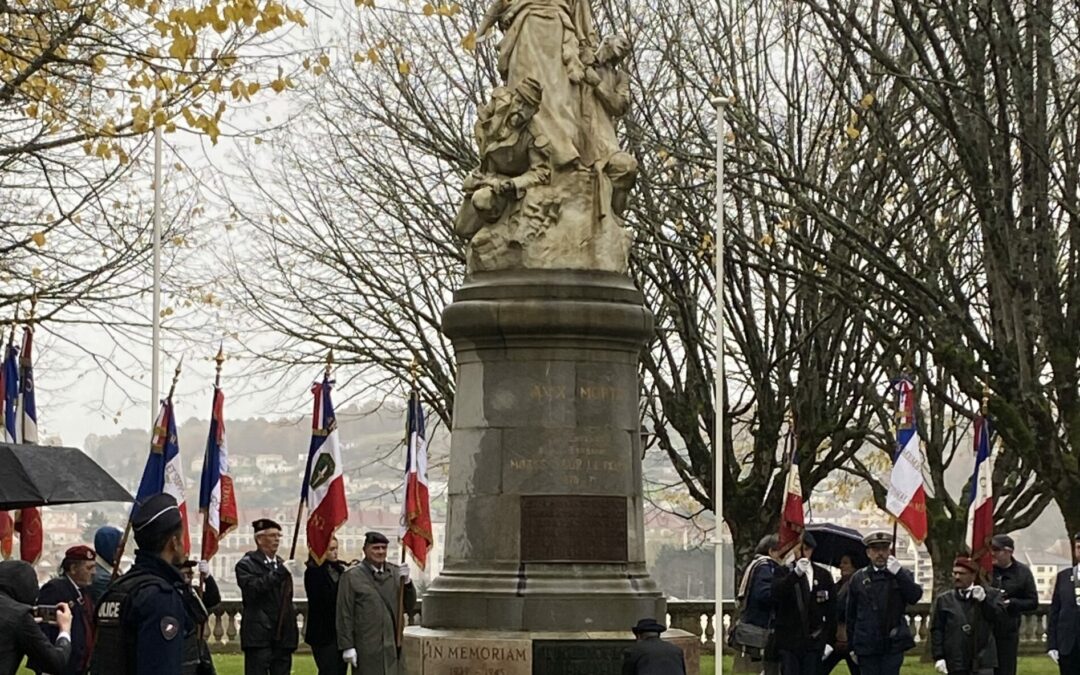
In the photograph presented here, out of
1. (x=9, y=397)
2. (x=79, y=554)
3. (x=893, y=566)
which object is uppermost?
(x=9, y=397)

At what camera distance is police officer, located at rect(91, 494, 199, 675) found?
1002 centimetres

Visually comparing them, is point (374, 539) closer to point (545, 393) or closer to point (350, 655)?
point (350, 655)

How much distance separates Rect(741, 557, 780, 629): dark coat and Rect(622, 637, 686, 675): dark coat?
4761 millimetres

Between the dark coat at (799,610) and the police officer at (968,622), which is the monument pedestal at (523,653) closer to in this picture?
the dark coat at (799,610)

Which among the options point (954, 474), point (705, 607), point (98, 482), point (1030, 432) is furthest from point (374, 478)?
point (98, 482)

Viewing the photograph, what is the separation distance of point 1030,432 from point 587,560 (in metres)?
5.50

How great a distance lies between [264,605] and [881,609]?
5.63m

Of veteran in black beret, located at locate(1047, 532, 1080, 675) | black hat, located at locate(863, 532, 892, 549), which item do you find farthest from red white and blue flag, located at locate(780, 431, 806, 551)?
veteran in black beret, located at locate(1047, 532, 1080, 675)

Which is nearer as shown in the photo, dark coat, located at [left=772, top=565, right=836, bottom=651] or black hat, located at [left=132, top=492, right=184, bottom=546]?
black hat, located at [left=132, top=492, right=184, bottom=546]

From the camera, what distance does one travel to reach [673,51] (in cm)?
3038

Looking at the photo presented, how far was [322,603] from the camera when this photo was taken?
67.2 feet

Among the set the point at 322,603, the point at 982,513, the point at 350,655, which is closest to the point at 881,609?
the point at 982,513

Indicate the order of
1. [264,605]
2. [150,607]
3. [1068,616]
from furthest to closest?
[1068,616] → [264,605] → [150,607]

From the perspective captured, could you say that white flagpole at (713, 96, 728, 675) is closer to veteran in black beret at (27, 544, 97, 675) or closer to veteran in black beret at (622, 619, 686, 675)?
veteran in black beret at (622, 619, 686, 675)
